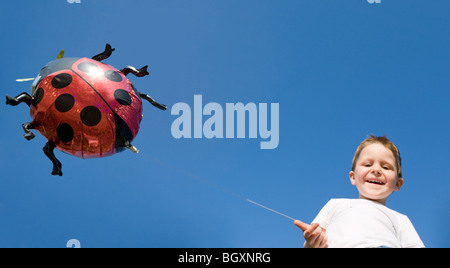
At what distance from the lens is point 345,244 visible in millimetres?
2807

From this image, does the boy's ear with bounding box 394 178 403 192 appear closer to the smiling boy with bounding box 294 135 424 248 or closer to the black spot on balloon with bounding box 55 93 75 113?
the smiling boy with bounding box 294 135 424 248

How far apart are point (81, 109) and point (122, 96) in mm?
460

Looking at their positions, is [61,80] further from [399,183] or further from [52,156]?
[399,183]

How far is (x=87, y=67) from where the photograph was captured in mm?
4398

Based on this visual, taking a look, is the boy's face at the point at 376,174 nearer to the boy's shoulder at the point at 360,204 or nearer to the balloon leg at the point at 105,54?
the boy's shoulder at the point at 360,204

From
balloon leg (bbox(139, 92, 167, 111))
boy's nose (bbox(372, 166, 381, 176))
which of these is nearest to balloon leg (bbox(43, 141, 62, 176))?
balloon leg (bbox(139, 92, 167, 111))

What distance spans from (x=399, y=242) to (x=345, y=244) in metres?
0.47

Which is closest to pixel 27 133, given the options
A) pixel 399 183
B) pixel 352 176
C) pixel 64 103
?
pixel 64 103

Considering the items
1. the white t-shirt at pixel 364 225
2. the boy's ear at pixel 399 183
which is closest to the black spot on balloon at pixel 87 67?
the white t-shirt at pixel 364 225

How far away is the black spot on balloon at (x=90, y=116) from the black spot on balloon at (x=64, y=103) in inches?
5.4

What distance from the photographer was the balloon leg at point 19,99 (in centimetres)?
422

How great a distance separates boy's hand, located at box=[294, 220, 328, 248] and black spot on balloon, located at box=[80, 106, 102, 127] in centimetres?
231

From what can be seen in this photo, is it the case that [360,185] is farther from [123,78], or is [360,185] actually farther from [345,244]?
[123,78]
